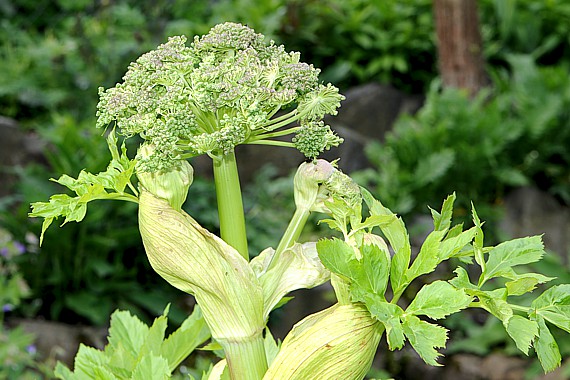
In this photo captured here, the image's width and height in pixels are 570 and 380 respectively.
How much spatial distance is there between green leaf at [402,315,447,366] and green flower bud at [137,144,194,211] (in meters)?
0.26

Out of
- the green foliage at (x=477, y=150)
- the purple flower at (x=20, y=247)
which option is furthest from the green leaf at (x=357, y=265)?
the green foliage at (x=477, y=150)

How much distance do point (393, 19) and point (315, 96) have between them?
5904 mm

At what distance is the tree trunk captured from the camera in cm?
524

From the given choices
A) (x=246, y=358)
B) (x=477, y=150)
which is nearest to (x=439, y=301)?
(x=246, y=358)

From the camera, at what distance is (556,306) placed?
0.79m

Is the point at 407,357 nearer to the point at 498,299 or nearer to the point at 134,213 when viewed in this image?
the point at 134,213

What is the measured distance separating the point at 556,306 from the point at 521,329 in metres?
0.06

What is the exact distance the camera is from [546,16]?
6.48 m

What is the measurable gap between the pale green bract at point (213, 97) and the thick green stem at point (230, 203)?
0.08ft

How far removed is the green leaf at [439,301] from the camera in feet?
2.43

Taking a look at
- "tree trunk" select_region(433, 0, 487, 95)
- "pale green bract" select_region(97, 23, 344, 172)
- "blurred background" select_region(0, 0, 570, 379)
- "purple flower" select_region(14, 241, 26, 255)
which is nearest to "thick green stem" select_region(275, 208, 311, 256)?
"pale green bract" select_region(97, 23, 344, 172)

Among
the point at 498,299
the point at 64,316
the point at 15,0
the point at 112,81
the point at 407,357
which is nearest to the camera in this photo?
the point at 498,299

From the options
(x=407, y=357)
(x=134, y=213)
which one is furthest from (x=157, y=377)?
(x=407, y=357)

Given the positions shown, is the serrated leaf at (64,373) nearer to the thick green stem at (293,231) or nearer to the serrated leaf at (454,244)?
the thick green stem at (293,231)
